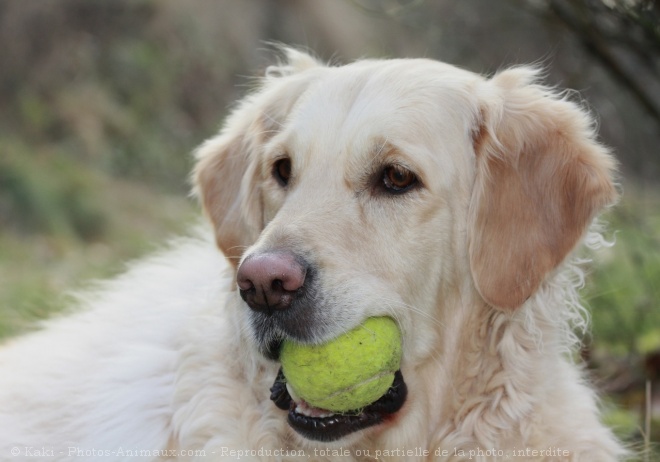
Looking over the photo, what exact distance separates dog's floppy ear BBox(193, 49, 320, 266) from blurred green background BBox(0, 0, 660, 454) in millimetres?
1229

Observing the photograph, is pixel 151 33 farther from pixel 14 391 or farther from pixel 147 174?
pixel 14 391

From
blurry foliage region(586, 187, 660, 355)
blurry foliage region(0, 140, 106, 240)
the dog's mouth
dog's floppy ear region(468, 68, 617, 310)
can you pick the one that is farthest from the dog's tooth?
blurry foliage region(0, 140, 106, 240)

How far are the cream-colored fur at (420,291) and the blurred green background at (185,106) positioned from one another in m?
1.16

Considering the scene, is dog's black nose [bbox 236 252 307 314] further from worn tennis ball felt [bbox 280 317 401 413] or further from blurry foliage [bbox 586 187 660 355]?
blurry foliage [bbox 586 187 660 355]

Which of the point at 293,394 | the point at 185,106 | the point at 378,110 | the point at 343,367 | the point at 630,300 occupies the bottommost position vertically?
the point at 185,106

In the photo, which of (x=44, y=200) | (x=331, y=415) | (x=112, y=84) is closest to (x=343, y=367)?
(x=331, y=415)

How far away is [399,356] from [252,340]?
559 mm

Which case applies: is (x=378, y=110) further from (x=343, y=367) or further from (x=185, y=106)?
(x=185, y=106)

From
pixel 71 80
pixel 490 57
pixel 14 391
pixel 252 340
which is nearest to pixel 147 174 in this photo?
pixel 71 80

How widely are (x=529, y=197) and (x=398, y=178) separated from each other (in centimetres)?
52

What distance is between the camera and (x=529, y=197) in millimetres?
3375

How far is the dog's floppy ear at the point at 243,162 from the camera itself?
378cm

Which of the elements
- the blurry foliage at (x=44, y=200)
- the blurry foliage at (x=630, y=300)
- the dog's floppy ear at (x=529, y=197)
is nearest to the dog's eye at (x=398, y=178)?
the dog's floppy ear at (x=529, y=197)

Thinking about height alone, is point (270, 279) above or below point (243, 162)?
above
